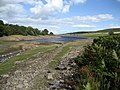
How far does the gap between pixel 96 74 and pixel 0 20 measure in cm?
16706

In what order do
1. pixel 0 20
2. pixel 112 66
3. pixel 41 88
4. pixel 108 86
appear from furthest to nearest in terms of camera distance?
1. pixel 0 20
2. pixel 41 88
3. pixel 112 66
4. pixel 108 86

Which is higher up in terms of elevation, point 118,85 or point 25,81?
point 118,85

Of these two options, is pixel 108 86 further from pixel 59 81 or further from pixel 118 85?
pixel 59 81

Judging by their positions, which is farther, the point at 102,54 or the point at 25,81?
the point at 25,81

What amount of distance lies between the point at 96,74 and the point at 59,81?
25.4 ft

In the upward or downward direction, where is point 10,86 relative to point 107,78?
downward

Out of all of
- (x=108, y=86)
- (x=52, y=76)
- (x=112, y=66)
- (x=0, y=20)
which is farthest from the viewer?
(x=0, y=20)

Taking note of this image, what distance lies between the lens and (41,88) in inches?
806

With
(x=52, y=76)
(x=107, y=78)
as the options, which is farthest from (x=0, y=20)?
(x=107, y=78)

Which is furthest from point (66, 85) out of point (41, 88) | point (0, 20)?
point (0, 20)

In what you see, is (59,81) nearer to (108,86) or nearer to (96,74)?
(96,74)

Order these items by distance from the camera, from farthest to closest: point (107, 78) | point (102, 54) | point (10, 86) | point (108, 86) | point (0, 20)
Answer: point (0, 20) < point (10, 86) < point (102, 54) < point (107, 78) < point (108, 86)

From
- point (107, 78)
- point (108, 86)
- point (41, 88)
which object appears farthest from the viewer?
point (41, 88)

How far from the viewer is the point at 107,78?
13.5 meters
